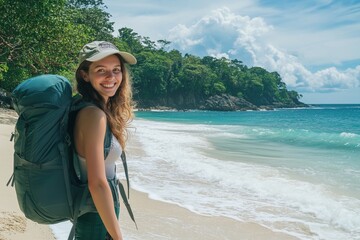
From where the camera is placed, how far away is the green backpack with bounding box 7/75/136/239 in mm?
1570

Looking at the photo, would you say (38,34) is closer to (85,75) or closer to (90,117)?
(85,75)

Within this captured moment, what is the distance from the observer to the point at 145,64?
7856cm

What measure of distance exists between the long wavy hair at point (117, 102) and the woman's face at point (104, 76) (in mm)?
22

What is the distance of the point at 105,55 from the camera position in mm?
1771

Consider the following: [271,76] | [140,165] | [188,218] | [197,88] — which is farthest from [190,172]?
[271,76]

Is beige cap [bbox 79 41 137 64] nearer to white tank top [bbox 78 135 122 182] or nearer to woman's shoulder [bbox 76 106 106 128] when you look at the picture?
woman's shoulder [bbox 76 106 106 128]

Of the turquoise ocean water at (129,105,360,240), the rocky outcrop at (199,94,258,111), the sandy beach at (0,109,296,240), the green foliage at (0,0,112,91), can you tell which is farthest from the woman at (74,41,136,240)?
the rocky outcrop at (199,94,258,111)

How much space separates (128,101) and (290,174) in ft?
26.2

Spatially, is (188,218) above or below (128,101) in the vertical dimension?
below

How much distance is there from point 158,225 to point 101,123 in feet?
11.2

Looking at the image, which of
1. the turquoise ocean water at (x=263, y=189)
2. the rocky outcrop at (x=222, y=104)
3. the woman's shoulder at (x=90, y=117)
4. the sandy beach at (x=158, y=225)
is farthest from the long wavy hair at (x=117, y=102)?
the rocky outcrop at (x=222, y=104)

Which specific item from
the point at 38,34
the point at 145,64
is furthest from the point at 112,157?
the point at 145,64

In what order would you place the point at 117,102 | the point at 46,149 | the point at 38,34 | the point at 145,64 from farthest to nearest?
the point at 145,64, the point at 38,34, the point at 117,102, the point at 46,149

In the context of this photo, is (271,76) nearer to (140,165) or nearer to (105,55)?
(140,165)
